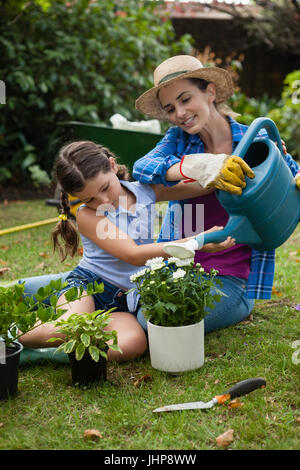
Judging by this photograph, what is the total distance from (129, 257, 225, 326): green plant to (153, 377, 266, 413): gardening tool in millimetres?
320

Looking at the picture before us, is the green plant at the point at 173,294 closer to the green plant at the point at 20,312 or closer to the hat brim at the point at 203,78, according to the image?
the green plant at the point at 20,312

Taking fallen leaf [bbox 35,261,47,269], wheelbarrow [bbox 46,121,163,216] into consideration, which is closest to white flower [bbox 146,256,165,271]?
fallen leaf [bbox 35,261,47,269]

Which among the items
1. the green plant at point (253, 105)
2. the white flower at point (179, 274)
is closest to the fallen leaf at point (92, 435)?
the white flower at point (179, 274)

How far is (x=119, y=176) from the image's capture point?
2273 mm

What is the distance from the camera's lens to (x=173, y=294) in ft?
5.95

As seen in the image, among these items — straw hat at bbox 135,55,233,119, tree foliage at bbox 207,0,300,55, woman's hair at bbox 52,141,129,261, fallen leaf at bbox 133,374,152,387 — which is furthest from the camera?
tree foliage at bbox 207,0,300,55

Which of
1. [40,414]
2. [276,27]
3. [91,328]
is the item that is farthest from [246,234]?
[276,27]

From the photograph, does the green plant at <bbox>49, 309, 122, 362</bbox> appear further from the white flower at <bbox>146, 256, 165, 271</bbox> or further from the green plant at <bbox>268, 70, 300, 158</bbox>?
the green plant at <bbox>268, 70, 300, 158</bbox>

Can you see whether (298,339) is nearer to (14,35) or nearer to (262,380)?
(262,380)

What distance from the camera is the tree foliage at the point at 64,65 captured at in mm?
5457

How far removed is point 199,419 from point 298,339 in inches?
29.8

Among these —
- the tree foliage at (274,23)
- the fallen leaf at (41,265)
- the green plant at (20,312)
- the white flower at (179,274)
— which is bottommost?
the fallen leaf at (41,265)

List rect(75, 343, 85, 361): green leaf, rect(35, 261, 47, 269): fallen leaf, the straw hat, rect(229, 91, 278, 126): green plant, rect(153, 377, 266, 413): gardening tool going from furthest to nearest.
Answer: rect(229, 91, 278, 126): green plant
rect(35, 261, 47, 269): fallen leaf
the straw hat
rect(75, 343, 85, 361): green leaf
rect(153, 377, 266, 413): gardening tool

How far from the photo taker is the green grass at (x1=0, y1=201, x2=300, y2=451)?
1431 millimetres
